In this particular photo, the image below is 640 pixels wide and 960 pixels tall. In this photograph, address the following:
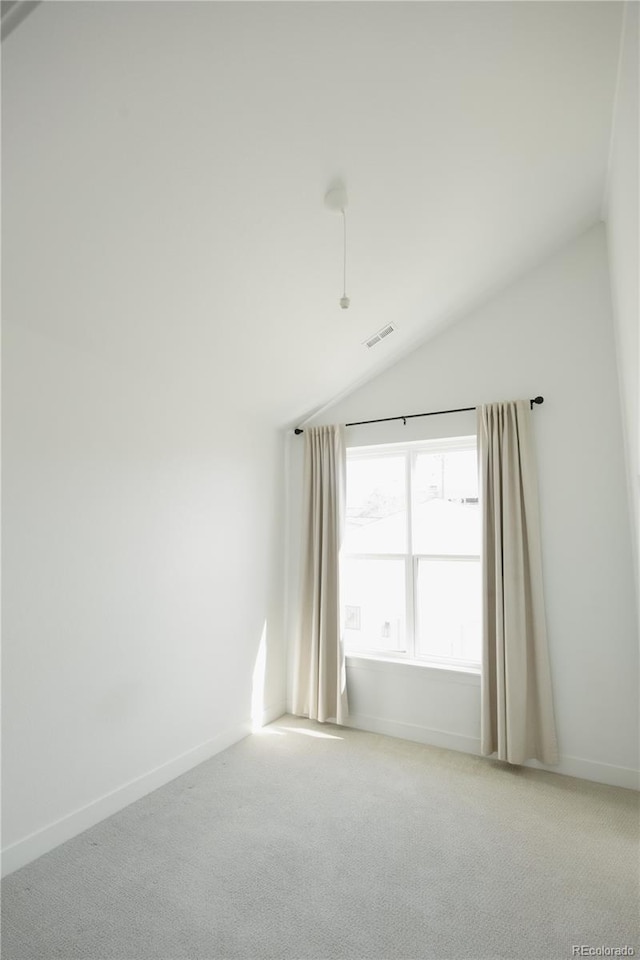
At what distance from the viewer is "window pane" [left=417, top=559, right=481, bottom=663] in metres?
3.46

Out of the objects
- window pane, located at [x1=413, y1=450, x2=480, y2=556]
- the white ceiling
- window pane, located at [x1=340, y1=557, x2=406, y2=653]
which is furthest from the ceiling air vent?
window pane, located at [x1=340, y1=557, x2=406, y2=653]

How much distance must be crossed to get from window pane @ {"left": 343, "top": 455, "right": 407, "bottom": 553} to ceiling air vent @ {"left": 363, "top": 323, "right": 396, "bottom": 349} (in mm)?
952

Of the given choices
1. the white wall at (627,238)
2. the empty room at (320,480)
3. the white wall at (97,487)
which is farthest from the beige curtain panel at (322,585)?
the white wall at (627,238)

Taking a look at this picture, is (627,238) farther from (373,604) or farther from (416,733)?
(416,733)

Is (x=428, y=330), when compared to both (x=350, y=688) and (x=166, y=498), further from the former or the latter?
(x=350, y=688)

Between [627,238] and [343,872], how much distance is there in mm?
3096

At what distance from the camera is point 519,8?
1.68 metres

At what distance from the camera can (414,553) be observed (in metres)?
3.73

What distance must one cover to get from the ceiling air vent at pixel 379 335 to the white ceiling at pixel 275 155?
0.22 m

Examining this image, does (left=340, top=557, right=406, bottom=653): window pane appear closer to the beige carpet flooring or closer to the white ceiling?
the beige carpet flooring

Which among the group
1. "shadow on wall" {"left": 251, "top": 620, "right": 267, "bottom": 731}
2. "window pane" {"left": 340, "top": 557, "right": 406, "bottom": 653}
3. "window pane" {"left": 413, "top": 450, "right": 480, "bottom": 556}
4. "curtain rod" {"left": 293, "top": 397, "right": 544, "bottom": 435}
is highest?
"curtain rod" {"left": 293, "top": 397, "right": 544, "bottom": 435}

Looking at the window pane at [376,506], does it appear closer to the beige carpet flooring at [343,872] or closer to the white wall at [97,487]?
the white wall at [97,487]

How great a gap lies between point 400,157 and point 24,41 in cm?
144

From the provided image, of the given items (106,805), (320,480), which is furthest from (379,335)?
(106,805)
